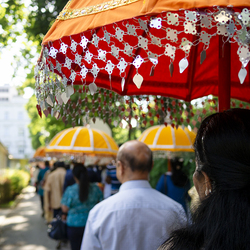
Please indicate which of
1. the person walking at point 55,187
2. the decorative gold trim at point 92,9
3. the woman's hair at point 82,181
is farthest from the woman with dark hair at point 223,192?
the person walking at point 55,187

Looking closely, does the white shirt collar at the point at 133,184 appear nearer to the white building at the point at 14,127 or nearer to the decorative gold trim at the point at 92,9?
the decorative gold trim at the point at 92,9

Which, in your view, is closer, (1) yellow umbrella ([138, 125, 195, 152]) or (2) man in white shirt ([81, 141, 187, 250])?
(2) man in white shirt ([81, 141, 187, 250])

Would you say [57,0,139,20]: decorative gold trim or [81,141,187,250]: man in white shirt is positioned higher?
[57,0,139,20]: decorative gold trim

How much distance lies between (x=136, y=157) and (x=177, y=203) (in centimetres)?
56

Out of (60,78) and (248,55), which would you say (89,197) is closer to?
(60,78)

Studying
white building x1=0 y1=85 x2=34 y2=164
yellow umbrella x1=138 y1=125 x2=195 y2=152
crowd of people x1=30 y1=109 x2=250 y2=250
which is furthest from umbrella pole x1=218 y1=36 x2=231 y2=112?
white building x1=0 y1=85 x2=34 y2=164

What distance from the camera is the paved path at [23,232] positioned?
8.74 metres

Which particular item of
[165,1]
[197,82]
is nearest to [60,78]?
[165,1]

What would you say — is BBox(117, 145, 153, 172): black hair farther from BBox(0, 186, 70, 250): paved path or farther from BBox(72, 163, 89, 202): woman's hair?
BBox(0, 186, 70, 250): paved path

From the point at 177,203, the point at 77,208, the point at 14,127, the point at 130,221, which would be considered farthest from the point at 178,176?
the point at 14,127

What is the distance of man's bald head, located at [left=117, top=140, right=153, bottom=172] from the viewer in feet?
9.74

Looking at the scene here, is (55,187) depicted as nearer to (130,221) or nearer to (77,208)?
(77,208)

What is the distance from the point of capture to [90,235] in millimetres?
2648

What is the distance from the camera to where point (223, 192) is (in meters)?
1.25
